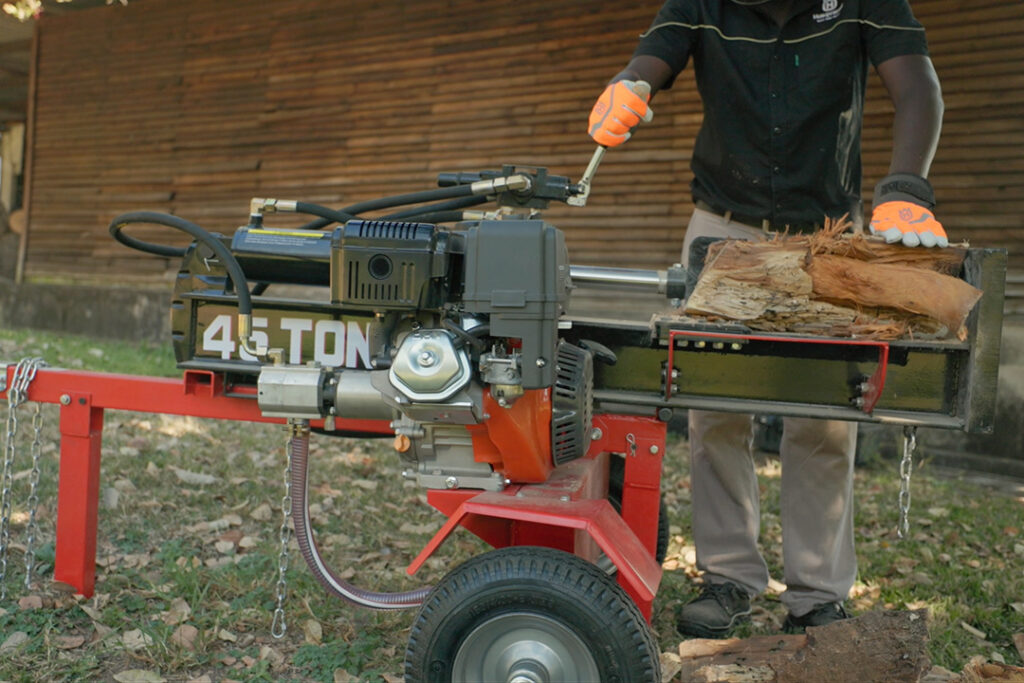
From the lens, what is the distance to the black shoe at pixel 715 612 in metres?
2.50

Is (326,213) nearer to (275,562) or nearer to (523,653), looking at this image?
(523,653)

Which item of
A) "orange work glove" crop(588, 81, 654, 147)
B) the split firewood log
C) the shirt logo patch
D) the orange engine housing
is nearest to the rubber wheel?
the orange engine housing

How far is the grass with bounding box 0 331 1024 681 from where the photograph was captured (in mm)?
2254

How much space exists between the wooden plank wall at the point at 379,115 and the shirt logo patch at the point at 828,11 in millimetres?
3323

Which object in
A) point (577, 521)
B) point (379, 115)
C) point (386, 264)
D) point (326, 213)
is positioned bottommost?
point (577, 521)

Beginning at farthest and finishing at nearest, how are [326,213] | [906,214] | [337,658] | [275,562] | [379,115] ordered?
[379,115]
[275,562]
[337,658]
[326,213]
[906,214]

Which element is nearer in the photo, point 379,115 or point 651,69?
point 651,69

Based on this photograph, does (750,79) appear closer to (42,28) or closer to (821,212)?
(821,212)

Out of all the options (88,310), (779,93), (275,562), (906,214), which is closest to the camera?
(906,214)

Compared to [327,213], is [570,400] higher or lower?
lower

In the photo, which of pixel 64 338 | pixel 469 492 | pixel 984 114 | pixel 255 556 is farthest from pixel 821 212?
pixel 64 338

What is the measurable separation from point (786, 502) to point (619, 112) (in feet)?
4.42

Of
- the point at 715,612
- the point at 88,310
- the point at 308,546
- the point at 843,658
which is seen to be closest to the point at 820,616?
the point at 715,612

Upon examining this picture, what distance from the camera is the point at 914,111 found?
2260 millimetres
